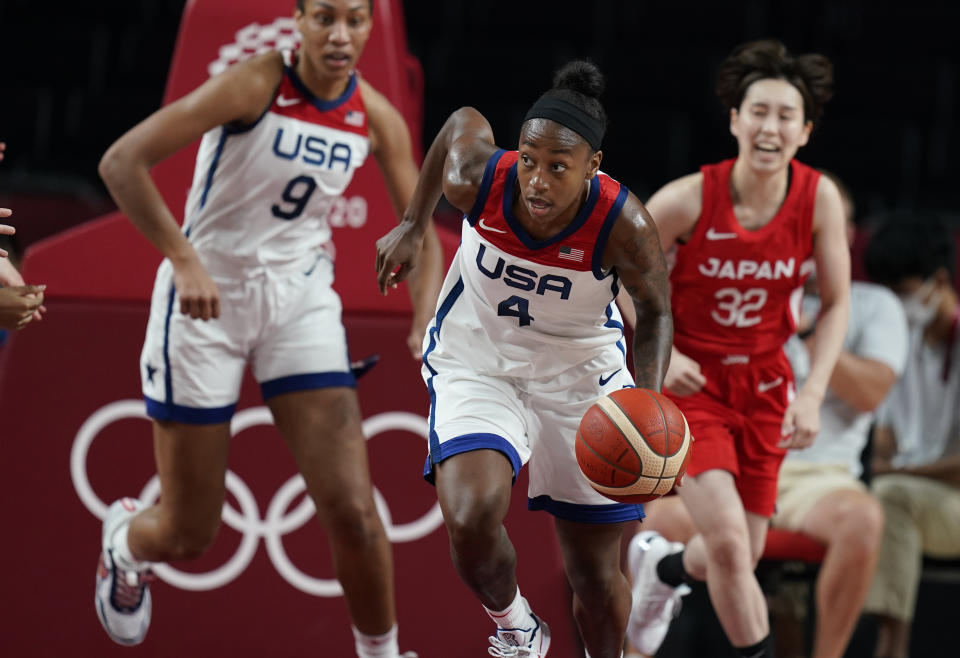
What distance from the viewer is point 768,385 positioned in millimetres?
4363

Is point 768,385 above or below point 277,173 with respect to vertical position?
below

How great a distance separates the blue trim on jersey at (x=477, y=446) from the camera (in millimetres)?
3426

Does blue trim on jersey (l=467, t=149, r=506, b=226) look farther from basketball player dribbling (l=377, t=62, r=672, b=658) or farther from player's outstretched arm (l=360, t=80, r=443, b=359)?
player's outstretched arm (l=360, t=80, r=443, b=359)

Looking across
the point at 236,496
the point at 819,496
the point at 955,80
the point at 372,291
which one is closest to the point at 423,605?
the point at 236,496

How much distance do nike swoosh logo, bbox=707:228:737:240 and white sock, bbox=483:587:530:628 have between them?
137 centimetres

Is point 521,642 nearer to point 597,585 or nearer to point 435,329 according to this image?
point 597,585

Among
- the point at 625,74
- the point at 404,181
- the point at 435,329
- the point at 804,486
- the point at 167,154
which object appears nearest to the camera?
the point at 435,329

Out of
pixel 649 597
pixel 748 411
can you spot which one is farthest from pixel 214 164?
pixel 649 597

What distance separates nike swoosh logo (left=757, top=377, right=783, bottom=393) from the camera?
4348mm

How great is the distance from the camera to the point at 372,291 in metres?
5.07

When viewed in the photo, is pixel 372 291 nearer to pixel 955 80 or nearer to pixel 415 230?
pixel 415 230

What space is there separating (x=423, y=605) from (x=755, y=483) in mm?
1428

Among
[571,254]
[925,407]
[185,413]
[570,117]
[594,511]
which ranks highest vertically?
[570,117]

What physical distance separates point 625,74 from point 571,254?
5.21 m
